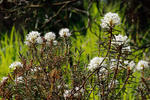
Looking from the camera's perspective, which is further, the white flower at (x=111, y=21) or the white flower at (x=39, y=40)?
the white flower at (x=39, y=40)

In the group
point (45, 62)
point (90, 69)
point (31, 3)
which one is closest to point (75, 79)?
point (90, 69)

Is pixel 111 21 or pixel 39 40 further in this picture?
pixel 39 40

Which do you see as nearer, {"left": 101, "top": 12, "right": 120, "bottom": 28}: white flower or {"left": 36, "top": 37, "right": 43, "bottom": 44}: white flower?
{"left": 101, "top": 12, "right": 120, "bottom": 28}: white flower

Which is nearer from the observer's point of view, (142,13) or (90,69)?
(90,69)

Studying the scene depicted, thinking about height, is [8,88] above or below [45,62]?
below

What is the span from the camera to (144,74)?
85.1 inches

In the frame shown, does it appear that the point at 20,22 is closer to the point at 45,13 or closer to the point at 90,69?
the point at 45,13

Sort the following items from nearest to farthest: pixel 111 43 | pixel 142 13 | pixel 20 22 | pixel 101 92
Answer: pixel 111 43, pixel 101 92, pixel 20 22, pixel 142 13

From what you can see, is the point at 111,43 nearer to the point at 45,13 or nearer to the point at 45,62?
the point at 45,62

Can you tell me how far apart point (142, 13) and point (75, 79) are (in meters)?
5.05

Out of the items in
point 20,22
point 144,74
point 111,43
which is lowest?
point 144,74

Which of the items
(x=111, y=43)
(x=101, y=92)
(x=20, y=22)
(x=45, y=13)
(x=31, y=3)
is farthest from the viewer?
(x=20, y=22)

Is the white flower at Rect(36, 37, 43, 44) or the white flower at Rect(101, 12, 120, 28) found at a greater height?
the white flower at Rect(101, 12, 120, 28)

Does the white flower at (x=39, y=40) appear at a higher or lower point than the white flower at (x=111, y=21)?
lower
